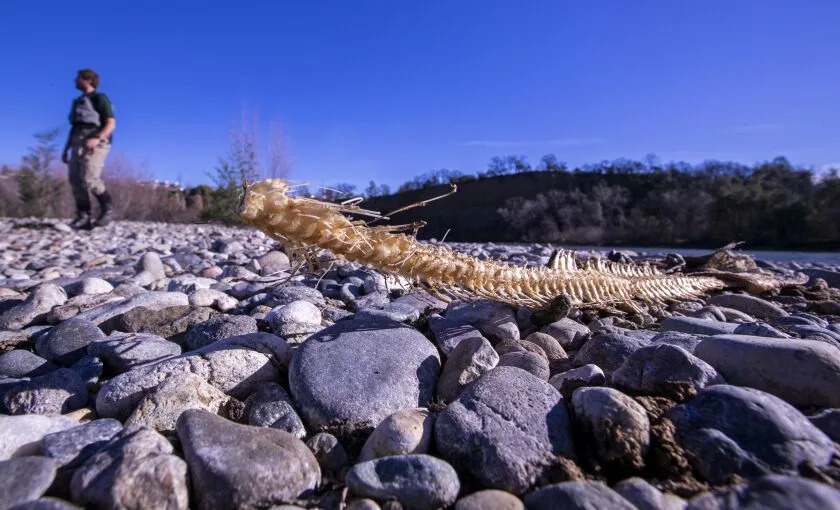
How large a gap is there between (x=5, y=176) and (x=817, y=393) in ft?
76.4

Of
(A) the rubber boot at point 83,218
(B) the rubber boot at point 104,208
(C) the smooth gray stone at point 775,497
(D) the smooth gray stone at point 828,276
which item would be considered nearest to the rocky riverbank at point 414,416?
(C) the smooth gray stone at point 775,497

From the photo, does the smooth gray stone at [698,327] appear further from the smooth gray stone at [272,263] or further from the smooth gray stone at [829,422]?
the smooth gray stone at [272,263]

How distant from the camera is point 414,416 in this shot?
1.42m

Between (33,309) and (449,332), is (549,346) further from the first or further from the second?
(33,309)

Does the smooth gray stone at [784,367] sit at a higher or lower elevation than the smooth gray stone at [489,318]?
higher

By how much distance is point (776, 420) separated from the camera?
118cm

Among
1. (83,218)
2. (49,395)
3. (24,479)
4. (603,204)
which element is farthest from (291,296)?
(603,204)

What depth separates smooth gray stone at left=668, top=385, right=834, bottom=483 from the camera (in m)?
1.11

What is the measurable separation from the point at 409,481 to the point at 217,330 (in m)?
1.53

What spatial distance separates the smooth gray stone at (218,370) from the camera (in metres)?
1.59

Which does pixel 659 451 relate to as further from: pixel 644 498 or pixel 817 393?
pixel 817 393

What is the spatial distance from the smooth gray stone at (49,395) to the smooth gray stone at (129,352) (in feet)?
0.52

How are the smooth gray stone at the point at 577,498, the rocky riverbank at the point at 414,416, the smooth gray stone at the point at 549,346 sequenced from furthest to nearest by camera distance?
the smooth gray stone at the point at 549,346 → the rocky riverbank at the point at 414,416 → the smooth gray stone at the point at 577,498

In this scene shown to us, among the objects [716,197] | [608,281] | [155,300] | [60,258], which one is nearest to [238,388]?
[155,300]
